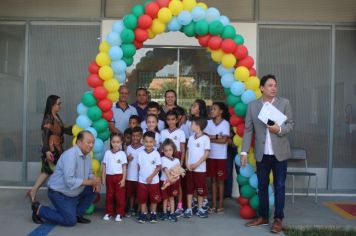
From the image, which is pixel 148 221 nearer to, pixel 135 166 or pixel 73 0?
pixel 135 166

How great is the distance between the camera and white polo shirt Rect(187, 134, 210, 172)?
6.43 m

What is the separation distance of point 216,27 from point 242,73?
2.20 ft

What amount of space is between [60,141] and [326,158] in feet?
15.1

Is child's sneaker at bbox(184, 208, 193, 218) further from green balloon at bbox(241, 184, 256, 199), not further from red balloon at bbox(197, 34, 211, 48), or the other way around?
red balloon at bbox(197, 34, 211, 48)

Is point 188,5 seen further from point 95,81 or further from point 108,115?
point 108,115

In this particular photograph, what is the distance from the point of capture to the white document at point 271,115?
230 inches

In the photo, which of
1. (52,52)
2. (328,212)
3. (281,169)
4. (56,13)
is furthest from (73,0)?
(328,212)

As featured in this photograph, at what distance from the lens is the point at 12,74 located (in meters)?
8.65

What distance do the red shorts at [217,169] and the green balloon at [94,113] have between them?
5.46 feet

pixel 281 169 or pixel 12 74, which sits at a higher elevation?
pixel 12 74

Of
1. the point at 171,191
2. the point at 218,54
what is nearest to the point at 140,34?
the point at 218,54

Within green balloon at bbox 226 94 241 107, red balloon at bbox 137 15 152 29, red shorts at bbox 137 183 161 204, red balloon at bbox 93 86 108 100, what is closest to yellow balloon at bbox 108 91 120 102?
red balloon at bbox 93 86 108 100

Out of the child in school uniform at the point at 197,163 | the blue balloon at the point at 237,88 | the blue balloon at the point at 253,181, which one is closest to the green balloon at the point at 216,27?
the blue balloon at the point at 237,88

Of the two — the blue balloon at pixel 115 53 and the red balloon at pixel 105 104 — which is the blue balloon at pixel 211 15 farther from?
the red balloon at pixel 105 104
